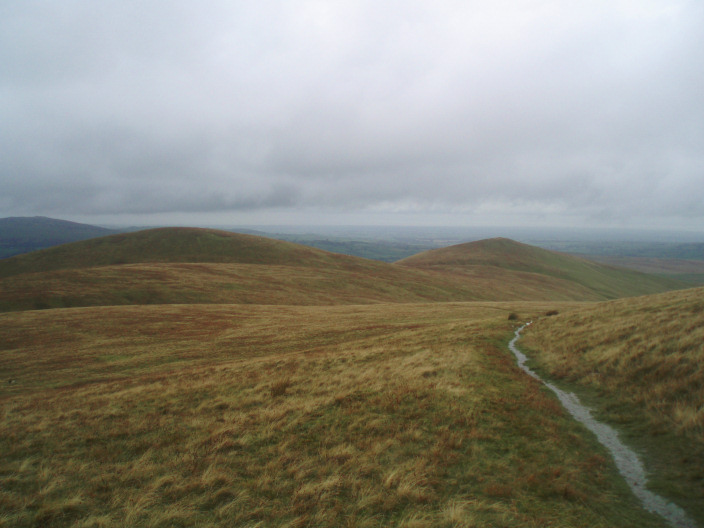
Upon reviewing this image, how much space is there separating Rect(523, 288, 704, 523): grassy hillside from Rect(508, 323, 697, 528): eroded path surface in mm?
349

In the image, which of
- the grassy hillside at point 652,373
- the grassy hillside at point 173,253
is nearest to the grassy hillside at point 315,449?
the grassy hillside at point 652,373

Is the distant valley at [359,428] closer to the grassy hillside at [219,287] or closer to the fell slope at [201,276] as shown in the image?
the grassy hillside at [219,287]

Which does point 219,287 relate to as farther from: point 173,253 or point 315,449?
point 315,449

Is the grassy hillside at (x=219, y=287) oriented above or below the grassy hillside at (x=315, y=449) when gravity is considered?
below

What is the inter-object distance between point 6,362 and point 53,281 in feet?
167

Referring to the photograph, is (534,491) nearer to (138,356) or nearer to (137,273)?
(138,356)

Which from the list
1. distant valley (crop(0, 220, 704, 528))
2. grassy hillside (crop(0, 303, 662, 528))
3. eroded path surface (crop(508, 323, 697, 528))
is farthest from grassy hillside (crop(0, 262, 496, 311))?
eroded path surface (crop(508, 323, 697, 528))

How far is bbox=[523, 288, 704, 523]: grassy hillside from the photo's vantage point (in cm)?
935

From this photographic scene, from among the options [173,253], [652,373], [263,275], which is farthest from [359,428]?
[173,253]

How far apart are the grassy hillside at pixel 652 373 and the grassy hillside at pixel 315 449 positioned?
159cm

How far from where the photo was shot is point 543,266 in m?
165

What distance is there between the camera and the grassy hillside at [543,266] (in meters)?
144

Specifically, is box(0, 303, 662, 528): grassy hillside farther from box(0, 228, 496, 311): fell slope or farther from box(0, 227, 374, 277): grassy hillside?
box(0, 227, 374, 277): grassy hillside

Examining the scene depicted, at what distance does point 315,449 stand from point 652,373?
13432 millimetres
